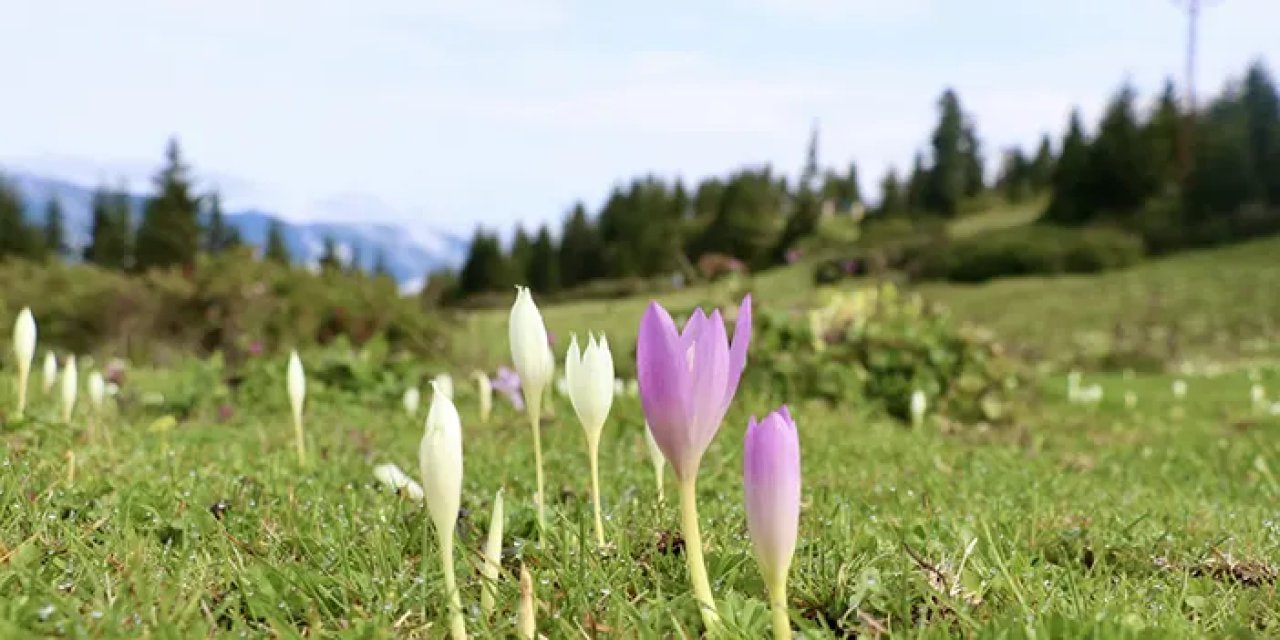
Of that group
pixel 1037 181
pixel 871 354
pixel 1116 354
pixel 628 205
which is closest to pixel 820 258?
pixel 1116 354

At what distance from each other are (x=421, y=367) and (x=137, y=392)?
8.36 ft

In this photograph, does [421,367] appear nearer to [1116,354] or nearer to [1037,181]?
[1116,354]

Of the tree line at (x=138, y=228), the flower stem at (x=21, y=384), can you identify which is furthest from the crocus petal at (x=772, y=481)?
the tree line at (x=138, y=228)

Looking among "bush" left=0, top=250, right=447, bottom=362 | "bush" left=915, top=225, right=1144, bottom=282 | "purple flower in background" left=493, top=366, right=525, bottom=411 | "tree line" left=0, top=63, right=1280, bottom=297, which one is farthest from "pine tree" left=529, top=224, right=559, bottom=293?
"purple flower in background" left=493, top=366, right=525, bottom=411

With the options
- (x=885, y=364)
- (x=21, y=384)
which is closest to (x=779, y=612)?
(x=21, y=384)

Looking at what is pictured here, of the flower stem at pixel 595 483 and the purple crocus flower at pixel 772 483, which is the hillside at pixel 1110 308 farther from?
the purple crocus flower at pixel 772 483

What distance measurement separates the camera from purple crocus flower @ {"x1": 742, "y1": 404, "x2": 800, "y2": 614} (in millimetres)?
1374

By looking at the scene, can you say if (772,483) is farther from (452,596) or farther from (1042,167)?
(1042,167)

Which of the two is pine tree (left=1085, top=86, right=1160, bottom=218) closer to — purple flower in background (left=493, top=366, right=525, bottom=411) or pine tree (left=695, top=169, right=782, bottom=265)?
pine tree (left=695, top=169, right=782, bottom=265)

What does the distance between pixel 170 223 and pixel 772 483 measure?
6667 centimetres

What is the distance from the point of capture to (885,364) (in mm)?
8477

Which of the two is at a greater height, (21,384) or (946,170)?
(946,170)

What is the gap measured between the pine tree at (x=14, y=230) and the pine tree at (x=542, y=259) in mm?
34574

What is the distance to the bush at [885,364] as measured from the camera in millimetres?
8086
